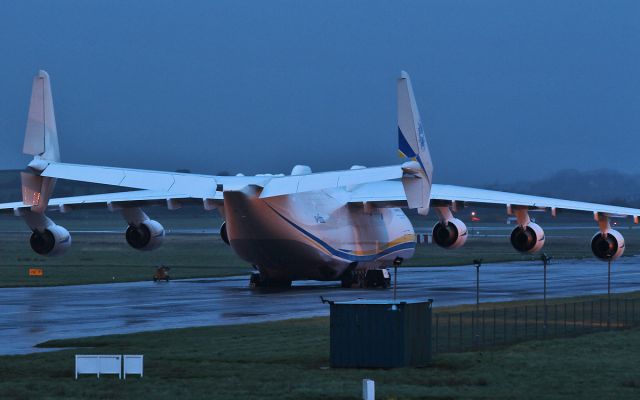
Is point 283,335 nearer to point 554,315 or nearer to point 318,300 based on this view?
point 554,315

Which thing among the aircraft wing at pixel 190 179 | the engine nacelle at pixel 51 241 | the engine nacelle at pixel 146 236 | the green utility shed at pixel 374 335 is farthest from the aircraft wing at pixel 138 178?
the engine nacelle at pixel 146 236

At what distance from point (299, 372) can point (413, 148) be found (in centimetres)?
703

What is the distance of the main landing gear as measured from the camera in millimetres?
50875

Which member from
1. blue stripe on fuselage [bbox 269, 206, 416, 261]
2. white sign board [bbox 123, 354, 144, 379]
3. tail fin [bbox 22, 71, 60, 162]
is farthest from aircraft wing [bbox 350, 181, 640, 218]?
white sign board [bbox 123, 354, 144, 379]

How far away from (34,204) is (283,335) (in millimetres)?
7043

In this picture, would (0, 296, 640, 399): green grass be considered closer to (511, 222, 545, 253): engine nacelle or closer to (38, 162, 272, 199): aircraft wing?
(38, 162, 272, 199): aircraft wing

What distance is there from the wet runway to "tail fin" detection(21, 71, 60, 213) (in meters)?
3.48

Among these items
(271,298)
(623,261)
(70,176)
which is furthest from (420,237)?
(70,176)

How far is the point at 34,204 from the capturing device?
31.3m

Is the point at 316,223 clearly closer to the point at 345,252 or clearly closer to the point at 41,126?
the point at 345,252

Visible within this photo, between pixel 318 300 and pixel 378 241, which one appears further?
pixel 378 241

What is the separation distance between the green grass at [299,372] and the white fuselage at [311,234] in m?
12.5

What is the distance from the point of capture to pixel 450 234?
48.9 meters

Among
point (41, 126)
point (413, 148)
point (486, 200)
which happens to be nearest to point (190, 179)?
point (41, 126)
